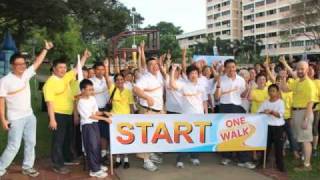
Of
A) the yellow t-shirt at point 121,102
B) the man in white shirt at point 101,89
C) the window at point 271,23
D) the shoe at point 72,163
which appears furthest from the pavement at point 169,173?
the window at point 271,23

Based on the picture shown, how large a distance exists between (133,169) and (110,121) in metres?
1.01

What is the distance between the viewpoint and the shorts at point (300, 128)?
8016 mm

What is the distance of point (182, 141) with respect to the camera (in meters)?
7.99

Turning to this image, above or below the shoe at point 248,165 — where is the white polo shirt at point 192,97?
above

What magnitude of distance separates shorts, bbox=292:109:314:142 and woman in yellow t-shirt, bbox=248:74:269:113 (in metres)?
0.62

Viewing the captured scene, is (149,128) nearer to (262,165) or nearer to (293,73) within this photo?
(262,165)

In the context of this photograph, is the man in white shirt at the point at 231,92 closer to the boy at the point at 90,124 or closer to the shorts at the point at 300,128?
the shorts at the point at 300,128

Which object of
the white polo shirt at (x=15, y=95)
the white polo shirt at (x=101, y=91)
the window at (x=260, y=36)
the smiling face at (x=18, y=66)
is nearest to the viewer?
the white polo shirt at (x=15, y=95)

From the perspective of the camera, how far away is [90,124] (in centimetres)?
750

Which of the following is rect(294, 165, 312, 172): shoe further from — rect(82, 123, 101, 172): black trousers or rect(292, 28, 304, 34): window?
rect(292, 28, 304, 34): window

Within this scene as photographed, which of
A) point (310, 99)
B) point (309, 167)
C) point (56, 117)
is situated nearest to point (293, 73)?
point (310, 99)

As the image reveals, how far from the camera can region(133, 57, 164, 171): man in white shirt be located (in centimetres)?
784

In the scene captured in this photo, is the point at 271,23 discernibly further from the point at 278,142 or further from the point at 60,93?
the point at 60,93

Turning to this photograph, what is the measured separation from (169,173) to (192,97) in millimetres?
1377
